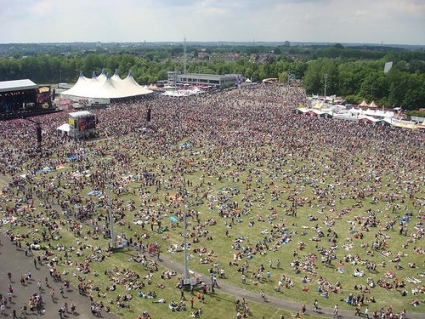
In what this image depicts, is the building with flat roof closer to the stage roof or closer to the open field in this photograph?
the stage roof

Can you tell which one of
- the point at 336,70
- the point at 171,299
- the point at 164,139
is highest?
the point at 336,70

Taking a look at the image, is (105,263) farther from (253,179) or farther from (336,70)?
(336,70)

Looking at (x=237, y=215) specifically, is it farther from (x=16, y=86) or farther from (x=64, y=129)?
(x=16, y=86)

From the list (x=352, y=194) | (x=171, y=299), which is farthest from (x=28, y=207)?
(x=352, y=194)

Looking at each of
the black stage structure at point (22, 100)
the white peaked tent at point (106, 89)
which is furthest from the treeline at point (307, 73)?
the black stage structure at point (22, 100)

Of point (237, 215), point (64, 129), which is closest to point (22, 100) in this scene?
point (64, 129)
